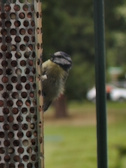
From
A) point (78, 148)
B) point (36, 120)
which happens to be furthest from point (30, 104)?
point (78, 148)

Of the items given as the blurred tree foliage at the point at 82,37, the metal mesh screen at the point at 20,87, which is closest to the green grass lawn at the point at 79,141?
the blurred tree foliage at the point at 82,37

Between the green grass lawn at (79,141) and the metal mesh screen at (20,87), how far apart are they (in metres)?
11.0

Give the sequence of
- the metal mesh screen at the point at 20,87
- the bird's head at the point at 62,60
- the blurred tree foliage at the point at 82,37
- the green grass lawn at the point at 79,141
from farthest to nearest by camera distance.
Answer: the blurred tree foliage at the point at 82,37 < the green grass lawn at the point at 79,141 < the bird's head at the point at 62,60 < the metal mesh screen at the point at 20,87

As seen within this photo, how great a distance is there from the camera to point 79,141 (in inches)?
687

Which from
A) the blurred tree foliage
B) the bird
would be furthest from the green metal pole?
the blurred tree foliage

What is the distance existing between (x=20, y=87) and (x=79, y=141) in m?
15.9

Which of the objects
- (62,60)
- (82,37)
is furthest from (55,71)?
(82,37)

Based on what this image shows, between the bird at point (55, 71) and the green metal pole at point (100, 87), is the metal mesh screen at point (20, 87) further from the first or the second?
the green metal pole at point (100, 87)

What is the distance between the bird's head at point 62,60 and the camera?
1.82 meters

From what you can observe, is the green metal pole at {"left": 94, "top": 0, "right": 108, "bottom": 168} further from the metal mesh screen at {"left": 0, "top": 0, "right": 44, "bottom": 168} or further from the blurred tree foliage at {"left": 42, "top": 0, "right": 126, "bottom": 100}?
the blurred tree foliage at {"left": 42, "top": 0, "right": 126, "bottom": 100}

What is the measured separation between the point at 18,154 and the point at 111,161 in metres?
11.8

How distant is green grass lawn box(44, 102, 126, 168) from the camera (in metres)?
13.6

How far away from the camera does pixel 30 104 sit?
1.65 metres

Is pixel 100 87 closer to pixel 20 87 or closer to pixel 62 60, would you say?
pixel 62 60
